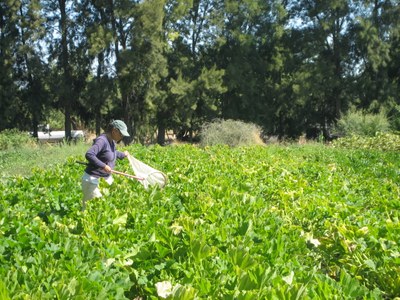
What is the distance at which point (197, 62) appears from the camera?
111 feet

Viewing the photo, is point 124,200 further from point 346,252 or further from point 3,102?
point 3,102

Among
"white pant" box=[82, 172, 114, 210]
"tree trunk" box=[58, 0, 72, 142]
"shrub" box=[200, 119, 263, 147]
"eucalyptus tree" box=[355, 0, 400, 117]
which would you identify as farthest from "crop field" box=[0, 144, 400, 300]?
"eucalyptus tree" box=[355, 0, 400, 117]

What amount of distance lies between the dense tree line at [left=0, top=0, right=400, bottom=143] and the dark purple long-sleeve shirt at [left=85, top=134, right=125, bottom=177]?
2242 cm

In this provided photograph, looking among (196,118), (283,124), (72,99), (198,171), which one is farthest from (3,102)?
(198,171)

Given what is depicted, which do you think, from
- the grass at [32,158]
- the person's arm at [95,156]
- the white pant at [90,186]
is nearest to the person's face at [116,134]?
the person's arm at [95,156]

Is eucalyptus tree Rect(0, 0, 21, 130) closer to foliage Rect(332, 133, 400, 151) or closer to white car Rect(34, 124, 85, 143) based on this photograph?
white car Rect(34, 124, 85, 143)

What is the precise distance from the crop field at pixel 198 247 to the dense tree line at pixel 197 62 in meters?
24.2

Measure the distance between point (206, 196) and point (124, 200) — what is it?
951 millimetres

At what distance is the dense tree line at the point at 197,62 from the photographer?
95.4ft

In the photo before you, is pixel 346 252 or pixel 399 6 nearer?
pixel 346 252

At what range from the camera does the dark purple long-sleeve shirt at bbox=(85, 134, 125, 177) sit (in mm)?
5855

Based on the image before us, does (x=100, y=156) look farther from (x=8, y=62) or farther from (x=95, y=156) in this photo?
(x=8, y=62)

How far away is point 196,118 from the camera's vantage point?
34250 mm

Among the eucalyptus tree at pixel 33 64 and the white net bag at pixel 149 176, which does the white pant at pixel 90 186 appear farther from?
the eucalyptus tree at pixel 33 64
